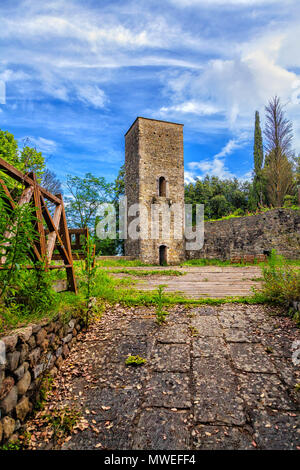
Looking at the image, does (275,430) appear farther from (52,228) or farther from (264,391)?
(52,228)

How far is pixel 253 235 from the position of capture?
39.4 feet

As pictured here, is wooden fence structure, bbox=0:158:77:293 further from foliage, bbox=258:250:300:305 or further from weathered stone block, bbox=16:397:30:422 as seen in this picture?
foliage, bbox=258:250:300:305

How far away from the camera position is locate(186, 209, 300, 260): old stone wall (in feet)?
35.3

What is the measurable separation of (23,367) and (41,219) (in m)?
1.32

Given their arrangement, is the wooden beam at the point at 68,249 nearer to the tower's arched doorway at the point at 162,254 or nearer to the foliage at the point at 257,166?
the tower's arched doorway at the point at 162,254

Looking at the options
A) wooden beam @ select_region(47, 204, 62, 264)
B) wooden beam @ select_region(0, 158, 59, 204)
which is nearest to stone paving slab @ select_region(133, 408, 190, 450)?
wooden beam @ select_region(47, 204, 62, 264)

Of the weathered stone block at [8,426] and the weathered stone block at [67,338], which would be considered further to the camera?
the weathered stone block at [67,338]

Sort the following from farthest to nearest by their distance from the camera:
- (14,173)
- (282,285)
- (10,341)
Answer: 1. (282,285)
2. (14,173)
3. (10,341)

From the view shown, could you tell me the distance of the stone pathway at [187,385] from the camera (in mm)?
1590

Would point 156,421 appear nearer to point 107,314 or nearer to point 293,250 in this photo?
point 107,314

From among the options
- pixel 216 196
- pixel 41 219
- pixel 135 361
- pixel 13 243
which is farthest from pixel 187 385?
pixel 216 196

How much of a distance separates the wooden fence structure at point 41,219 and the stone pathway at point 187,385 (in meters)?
0.98

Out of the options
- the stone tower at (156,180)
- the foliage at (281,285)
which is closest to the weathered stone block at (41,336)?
the foliage at (281,285)

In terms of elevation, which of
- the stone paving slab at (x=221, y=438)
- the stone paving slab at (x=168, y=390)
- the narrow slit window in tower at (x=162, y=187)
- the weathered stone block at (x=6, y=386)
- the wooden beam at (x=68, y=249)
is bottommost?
the stone paving slab at (x=221, y=438)
